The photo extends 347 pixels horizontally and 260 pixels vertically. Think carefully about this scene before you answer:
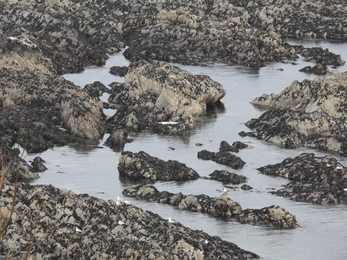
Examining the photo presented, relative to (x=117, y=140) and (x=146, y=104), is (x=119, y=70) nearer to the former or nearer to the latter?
(x=146, y=104)

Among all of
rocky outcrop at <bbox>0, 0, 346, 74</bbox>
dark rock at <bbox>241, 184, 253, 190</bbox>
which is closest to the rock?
dark rock at <bbox>241, 184, 253, 190</bbox>

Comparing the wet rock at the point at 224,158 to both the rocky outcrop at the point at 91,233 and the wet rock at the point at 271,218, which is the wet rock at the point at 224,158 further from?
the rocky outcrop at the point at 91,233

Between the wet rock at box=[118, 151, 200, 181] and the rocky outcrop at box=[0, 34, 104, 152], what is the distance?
4.94 m

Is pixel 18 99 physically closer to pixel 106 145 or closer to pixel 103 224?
pixel 106 145

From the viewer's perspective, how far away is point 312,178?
46.0 meters

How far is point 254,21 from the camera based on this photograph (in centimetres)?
9594

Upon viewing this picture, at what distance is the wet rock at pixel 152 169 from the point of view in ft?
152

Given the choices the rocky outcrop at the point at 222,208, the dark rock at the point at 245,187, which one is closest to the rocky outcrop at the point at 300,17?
the dark rock at the point at 245,187

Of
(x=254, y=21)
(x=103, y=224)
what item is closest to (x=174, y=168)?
(x=103, y=224)

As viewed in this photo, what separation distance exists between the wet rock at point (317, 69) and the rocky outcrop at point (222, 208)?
35072 millimetres

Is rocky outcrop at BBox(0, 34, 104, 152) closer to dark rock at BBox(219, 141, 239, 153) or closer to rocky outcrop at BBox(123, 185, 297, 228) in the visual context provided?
dark rock at BBox(219, 141, 239, 153)

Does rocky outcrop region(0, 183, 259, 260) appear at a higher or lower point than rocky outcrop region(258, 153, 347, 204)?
higher

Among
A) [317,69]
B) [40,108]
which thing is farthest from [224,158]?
[317,69]

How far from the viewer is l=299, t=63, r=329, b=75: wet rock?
74875 mm
